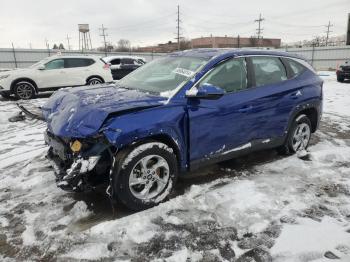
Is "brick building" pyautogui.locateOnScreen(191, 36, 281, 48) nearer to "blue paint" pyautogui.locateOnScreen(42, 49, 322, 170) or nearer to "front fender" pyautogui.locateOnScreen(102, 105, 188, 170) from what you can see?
"blue paint" pyautogui.locateOnScreen(42, 49, 322, 170)

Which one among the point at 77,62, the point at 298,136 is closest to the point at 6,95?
the point at 77,62

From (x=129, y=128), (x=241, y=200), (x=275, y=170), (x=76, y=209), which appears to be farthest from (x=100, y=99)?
(x=275, y=170)

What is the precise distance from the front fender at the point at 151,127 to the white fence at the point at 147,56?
24.5m

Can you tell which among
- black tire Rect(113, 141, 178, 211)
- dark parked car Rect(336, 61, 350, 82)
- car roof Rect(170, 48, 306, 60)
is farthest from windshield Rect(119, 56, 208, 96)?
dark parked car Rect(336, 61, 350, 82)

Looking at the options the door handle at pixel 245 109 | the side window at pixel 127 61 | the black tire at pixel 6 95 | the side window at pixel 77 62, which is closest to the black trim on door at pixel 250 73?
the door handle at pixel 245 109

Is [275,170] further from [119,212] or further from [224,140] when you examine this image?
[119,212]

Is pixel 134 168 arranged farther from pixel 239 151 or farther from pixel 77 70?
pixel 77 70

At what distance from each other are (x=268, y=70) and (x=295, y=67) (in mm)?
743

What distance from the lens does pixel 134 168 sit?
10.6ft

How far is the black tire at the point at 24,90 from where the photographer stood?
11.4 meters

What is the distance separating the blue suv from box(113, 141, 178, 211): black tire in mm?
10

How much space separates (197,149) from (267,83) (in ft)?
5.04

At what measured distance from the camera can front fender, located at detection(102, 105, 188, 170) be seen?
3014 mm

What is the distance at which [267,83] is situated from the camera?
4.40 m
